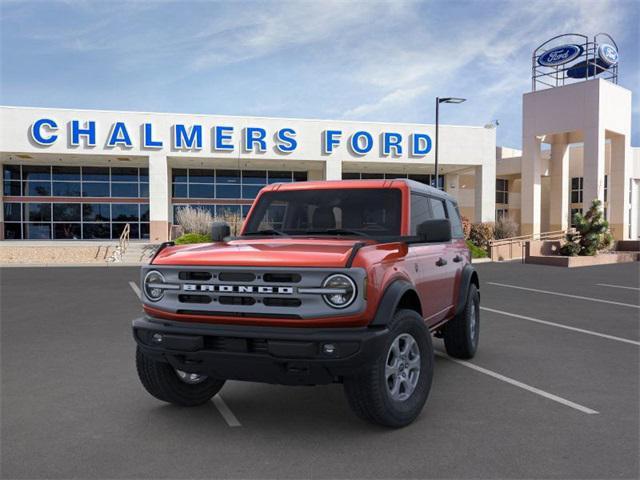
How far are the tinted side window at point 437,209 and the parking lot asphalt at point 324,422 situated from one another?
5.62 ft

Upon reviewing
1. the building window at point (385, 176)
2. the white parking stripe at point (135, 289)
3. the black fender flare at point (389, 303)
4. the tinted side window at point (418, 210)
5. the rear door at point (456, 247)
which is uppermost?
the building window at point (385, 176)

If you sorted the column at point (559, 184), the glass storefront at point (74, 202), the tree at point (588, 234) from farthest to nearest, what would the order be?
the column at point (559, 184), the glass storefront at point (74, 202), the tree at point (588, 234)

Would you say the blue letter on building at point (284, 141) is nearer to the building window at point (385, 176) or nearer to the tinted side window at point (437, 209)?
the building window at point (385, 176)

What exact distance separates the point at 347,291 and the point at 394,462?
1.18 metres

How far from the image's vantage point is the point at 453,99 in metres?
24.5

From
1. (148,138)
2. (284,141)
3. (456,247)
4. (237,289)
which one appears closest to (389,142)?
(284,141)

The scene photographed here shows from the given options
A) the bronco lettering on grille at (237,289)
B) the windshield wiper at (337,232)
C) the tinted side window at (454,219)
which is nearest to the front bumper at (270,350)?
the bronco lettering on grille at (237,289)

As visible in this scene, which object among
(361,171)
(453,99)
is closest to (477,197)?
(361,171)

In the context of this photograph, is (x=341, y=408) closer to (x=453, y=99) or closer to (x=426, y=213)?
(x=426, y=213)

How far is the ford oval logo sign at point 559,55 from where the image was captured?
110 feet

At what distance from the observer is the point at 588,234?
24.3 metres

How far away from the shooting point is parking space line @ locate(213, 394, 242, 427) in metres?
4.48

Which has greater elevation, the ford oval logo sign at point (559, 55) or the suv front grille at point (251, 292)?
the ford oval logo sign at point (559, 55)

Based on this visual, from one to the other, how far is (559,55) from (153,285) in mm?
35997
